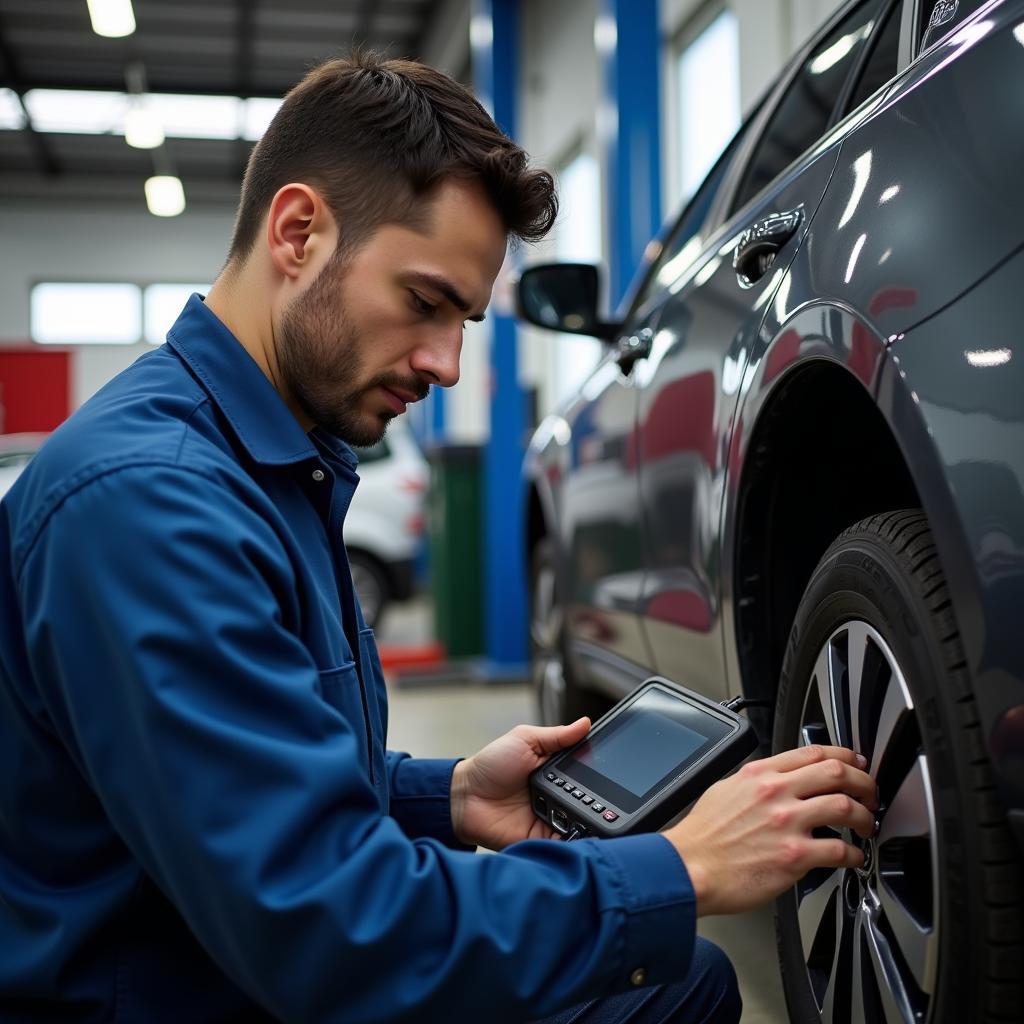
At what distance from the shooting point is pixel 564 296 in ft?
8.66

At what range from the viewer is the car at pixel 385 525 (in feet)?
21.2

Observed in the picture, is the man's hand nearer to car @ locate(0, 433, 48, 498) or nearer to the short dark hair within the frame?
the short dark hair

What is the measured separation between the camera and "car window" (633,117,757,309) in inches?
87.8

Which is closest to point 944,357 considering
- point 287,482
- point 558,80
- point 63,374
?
point 287,482

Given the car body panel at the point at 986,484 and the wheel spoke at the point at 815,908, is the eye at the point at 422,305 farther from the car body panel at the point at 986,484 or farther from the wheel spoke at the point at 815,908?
the wheel spoke at the point at 815,908

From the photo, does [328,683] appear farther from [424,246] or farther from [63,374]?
[63,374]

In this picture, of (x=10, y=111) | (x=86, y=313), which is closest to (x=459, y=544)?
(x=10, y=111)

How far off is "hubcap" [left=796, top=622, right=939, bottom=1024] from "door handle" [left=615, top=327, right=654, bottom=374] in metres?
0.94

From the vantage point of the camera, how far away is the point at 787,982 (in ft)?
4.40

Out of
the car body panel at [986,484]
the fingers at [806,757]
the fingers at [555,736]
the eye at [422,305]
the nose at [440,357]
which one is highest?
the eye at [422,305]

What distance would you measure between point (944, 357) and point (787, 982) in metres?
0.75

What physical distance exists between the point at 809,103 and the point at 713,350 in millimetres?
436

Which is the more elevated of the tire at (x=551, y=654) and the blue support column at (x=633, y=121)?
the blue support column at (x=633, y=121)

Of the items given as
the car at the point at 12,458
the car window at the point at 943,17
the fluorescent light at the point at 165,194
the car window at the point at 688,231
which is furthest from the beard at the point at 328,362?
the fluorescent light at the point at 165,194
